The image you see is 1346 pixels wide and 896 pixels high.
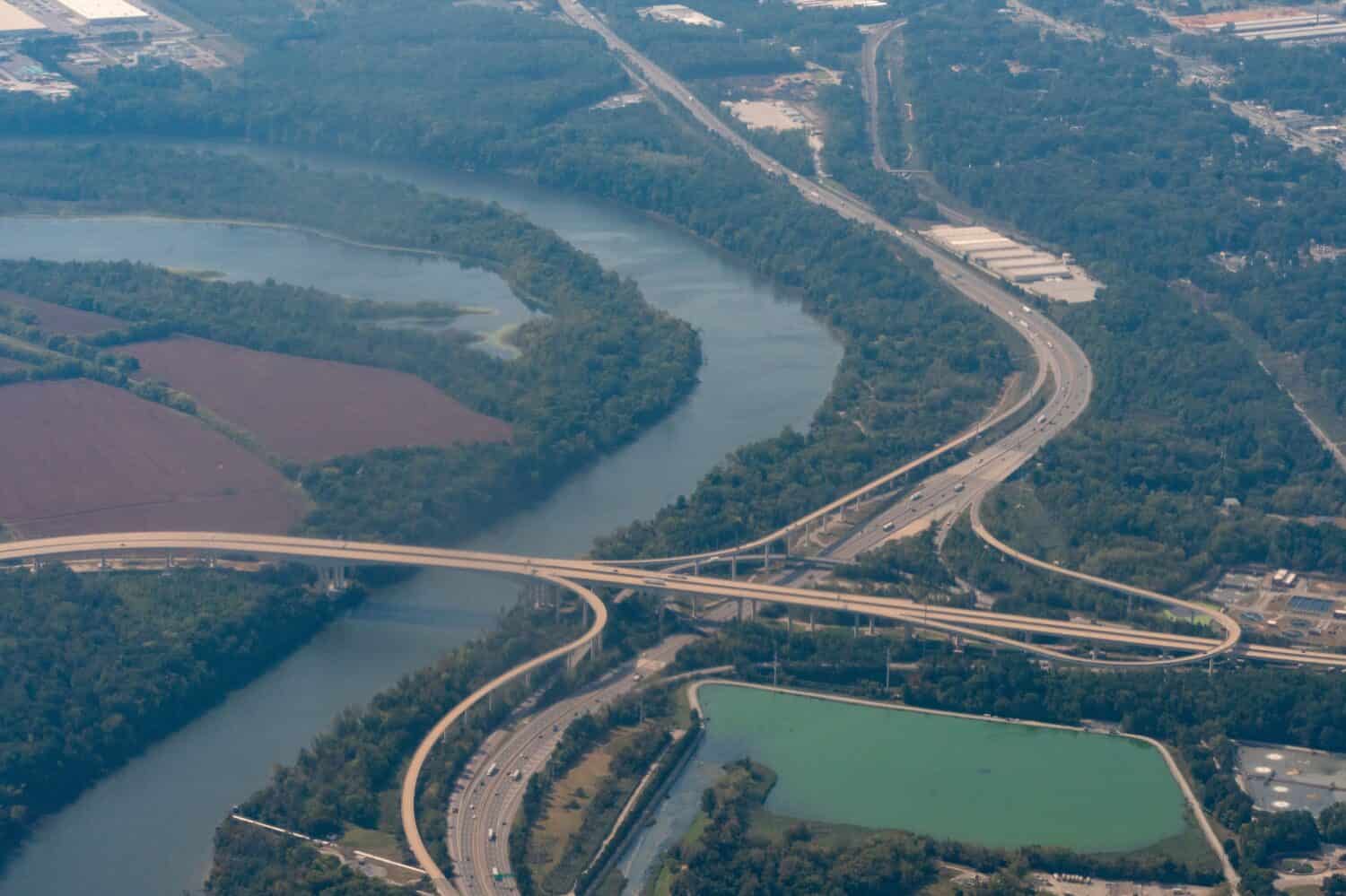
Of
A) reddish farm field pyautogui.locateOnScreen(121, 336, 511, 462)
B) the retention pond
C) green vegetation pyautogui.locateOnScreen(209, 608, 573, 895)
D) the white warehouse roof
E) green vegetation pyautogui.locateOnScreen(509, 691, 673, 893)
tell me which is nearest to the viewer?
green vegetation pyautogui.locateOnScreen(509, 691, 673, 893)

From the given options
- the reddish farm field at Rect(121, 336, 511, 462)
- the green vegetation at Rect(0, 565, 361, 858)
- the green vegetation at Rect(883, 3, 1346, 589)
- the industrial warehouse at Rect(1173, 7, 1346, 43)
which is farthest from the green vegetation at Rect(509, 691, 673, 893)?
the industrial warehouse at Rect(1173, 7, 1346, 43)

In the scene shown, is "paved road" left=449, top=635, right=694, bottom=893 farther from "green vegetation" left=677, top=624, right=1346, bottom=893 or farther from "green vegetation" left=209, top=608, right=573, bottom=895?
"green vegetation" left=677, top=624, right=1346, bottom=893

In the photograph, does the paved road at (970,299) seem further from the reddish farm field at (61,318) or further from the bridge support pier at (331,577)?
the reddish farm field at (61,318)

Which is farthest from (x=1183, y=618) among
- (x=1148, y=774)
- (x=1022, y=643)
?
(x=1148, y=774)

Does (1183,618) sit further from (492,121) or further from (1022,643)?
(492,121)

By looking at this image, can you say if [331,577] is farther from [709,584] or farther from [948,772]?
[948,772]

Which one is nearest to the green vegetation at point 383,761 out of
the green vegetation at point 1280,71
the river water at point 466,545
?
the river water at point 466,545
